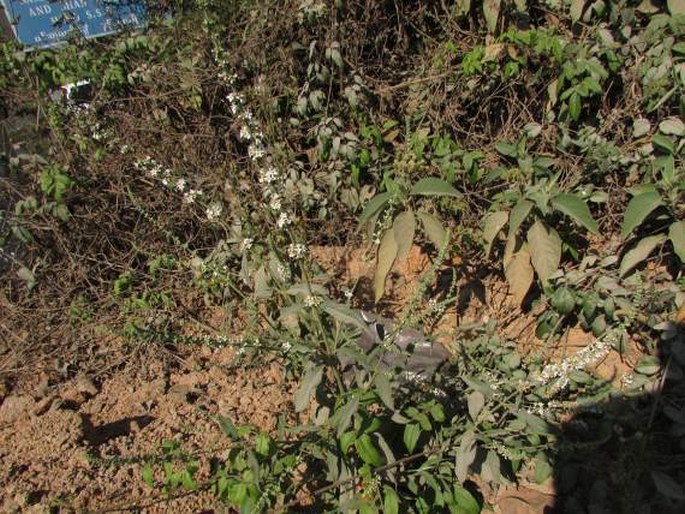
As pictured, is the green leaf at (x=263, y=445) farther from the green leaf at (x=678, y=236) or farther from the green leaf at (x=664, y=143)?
the green leaf at (x=664, y=143)

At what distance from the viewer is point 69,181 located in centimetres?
320

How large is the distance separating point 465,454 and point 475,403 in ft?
0.55

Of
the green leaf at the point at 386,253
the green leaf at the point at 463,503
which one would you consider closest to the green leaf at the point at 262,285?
the green leaf at the point at 386,253

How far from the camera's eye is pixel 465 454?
1793 millimetres

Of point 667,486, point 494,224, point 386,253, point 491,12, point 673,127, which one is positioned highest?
point 491,12

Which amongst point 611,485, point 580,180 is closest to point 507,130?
point 580,180

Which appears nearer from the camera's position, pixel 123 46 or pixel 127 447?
pixel 127 447

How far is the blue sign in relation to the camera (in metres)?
3.72

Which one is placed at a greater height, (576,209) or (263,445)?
(576,209)

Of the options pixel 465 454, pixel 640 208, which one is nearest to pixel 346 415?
pixel 465 454

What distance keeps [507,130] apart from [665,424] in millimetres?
1719

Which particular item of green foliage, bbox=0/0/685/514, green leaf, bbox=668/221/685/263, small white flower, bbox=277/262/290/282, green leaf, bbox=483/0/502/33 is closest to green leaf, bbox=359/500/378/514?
green foliage, bbox=0/0/685/514

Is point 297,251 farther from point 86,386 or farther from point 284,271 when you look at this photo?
point 86,386

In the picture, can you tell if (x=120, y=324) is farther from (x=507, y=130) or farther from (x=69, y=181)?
(x=507, y=130)
